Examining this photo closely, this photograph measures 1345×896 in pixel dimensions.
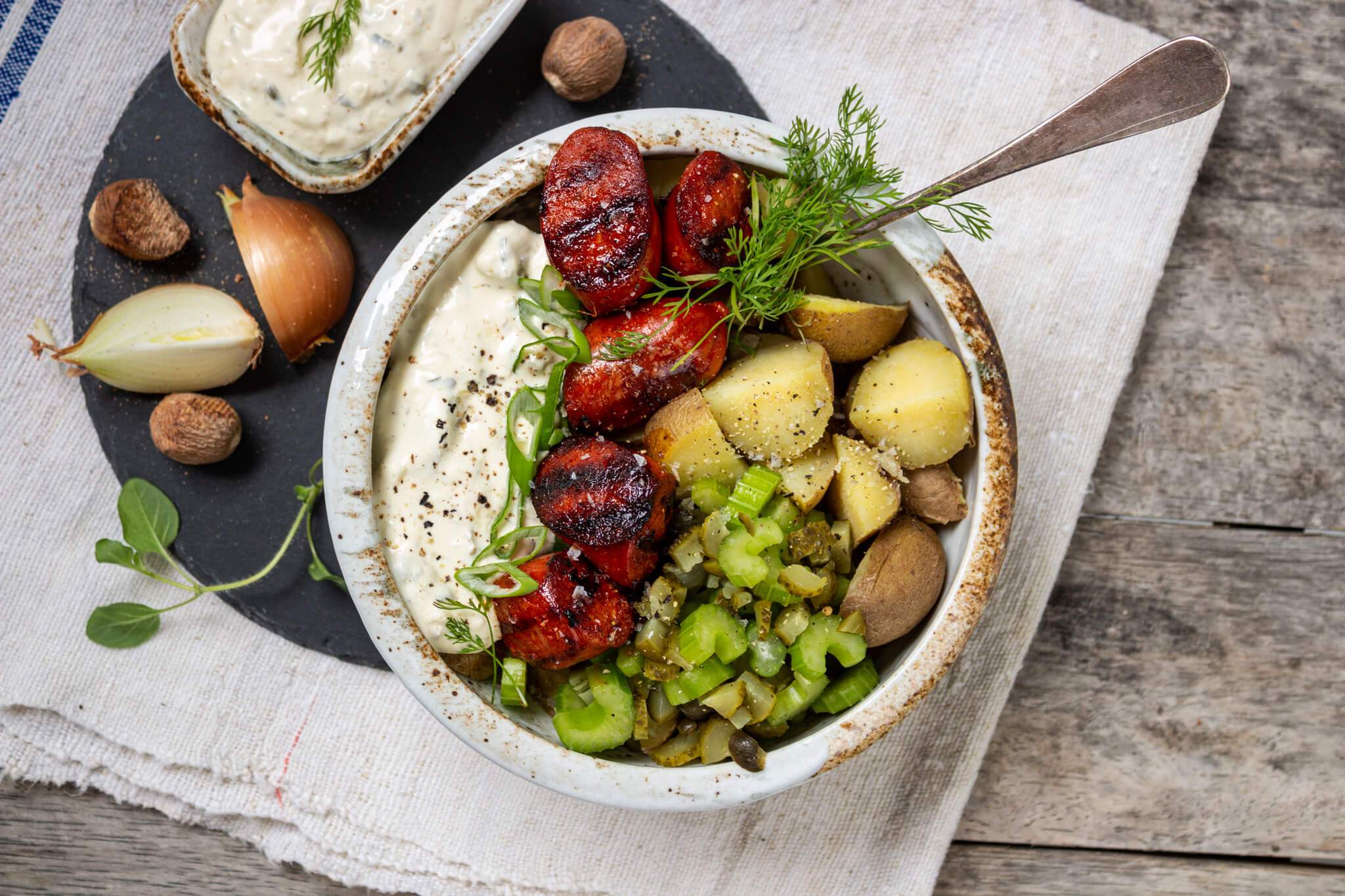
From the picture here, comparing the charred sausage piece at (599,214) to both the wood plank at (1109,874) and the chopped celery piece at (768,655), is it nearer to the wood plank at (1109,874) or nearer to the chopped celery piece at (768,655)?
the chopped celery piece at (768,655)

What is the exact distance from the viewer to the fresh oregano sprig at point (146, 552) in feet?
5.80

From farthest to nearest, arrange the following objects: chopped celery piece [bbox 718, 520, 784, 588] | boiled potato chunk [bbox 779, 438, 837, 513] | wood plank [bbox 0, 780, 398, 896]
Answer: wood plank [bbox 0, 780, 398, 896] < boiled potato chunk [bbox 779, 438, 837, 513] < chopped celery piece [bbox 718, 520, 784, 588]

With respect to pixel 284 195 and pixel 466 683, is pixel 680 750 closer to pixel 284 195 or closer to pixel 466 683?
pixel 466 683

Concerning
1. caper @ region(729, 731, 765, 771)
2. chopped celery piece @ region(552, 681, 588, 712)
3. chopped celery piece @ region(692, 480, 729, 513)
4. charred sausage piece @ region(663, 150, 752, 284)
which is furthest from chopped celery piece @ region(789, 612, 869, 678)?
charred sausage piece @ region(663, 150, 752, 284)

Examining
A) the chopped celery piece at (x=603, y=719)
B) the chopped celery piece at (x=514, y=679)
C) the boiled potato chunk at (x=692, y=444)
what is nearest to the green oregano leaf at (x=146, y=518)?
the chopped celery piece at (x=514, y=679)

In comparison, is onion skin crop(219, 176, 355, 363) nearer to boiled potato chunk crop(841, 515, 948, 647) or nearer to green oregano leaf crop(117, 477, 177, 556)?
green oregano leaf crop(117, 477, 177, 556)

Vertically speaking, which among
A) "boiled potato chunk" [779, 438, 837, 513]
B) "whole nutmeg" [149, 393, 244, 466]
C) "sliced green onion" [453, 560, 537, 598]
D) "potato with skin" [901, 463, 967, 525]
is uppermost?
"whole nutmeg" [149, 393, 244, 466]

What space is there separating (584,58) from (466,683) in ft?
3.67

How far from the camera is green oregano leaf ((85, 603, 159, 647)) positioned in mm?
1822

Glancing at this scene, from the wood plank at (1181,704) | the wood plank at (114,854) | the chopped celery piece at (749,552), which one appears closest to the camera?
the chopped celery piece at (749,552)

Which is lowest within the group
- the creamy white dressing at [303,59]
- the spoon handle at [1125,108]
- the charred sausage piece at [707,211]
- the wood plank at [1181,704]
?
the wood plank at [1181,704]

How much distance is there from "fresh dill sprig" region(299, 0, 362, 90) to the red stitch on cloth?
1191 millimetres

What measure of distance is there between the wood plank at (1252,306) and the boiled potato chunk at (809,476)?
843mm

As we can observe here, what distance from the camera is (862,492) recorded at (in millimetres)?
Result: 1451
